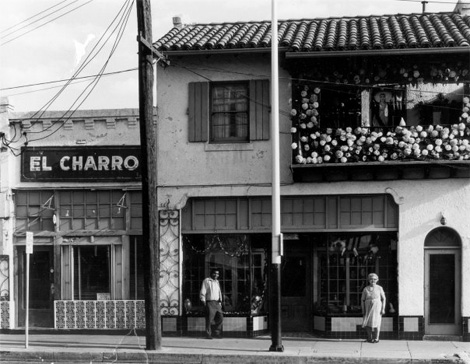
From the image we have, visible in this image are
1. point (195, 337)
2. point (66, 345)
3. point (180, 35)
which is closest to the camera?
point (66, 345)

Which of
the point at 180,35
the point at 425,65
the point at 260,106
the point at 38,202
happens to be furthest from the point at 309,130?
the point at 38,202

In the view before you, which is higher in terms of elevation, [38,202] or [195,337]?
[38,202]

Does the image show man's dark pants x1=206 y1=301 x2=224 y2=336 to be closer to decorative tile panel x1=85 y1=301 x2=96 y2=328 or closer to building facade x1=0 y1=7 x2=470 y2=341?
building facade x1=0 y1=7 x2=470 y2=341

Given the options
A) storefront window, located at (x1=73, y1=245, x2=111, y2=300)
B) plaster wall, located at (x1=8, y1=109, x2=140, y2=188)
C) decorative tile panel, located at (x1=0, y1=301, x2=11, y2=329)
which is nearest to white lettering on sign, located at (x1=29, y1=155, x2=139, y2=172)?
plaster wall, located at (x1=8, y1=109, x2=140, y2=188)

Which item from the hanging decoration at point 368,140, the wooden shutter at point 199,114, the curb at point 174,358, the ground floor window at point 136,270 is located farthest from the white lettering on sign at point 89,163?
Result: the curb at point 174,358

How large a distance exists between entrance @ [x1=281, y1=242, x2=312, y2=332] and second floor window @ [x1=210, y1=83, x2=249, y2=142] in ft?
10.4

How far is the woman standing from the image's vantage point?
17.7 metres

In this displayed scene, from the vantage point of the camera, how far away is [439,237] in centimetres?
1853

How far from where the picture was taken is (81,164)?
20.1m

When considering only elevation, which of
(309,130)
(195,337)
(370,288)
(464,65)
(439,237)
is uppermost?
(464,65)

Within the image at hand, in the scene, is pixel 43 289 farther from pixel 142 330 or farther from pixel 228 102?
pixel 228 102

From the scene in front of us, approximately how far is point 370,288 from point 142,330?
5944mm

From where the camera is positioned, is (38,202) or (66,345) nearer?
(66,345)

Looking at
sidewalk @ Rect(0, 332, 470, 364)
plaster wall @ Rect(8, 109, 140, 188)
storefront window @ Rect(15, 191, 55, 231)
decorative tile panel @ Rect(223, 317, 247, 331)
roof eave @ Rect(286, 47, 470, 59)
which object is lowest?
sidewalk @ Rect(0, 332, 470, 364)
